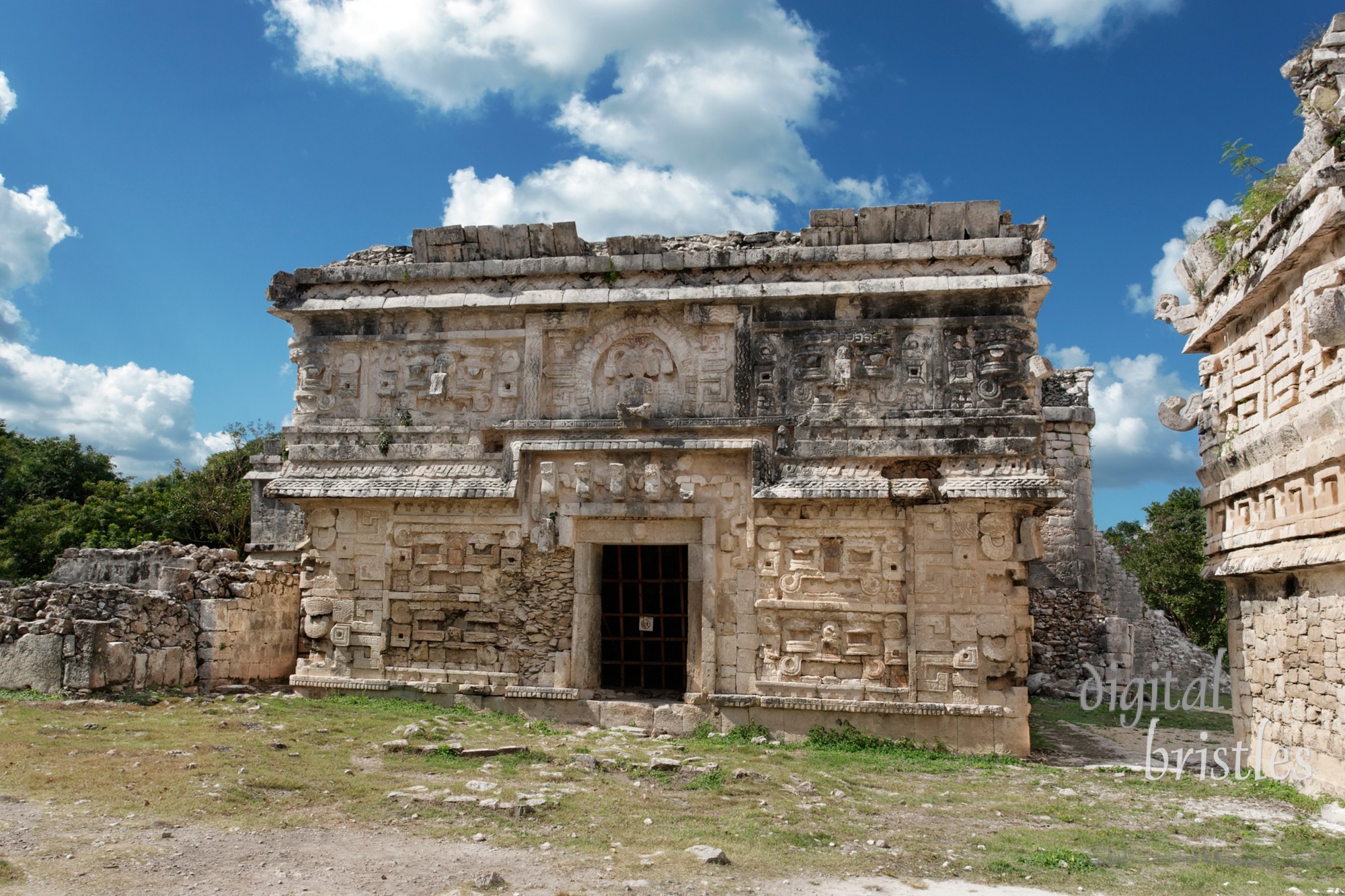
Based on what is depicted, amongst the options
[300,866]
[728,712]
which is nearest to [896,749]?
[728,712]

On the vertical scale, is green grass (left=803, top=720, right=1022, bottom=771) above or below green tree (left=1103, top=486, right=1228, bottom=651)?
below

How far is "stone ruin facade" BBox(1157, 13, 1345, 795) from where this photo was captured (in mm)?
6691

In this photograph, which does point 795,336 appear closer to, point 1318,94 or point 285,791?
point 1318,94

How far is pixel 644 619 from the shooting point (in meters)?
11.1

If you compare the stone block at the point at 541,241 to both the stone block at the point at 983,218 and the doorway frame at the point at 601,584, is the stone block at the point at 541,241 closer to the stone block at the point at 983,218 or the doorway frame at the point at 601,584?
the doorway frame at the point at 601,584

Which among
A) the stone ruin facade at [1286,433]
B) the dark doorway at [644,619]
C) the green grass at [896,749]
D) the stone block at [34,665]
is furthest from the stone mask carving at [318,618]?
the stone ruin facade at [1286,433]

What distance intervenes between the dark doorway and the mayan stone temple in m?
0.06

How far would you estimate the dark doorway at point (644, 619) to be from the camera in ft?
36.5

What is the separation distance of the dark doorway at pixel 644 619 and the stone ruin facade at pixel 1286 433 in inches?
220

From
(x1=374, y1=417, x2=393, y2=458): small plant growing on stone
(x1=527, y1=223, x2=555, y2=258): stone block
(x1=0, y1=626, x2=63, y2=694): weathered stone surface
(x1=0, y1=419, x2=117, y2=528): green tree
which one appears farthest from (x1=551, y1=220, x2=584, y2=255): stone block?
(x1=0, y1=419, x2=117, y2=528): green tree

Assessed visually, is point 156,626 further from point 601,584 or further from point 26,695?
point 601,584

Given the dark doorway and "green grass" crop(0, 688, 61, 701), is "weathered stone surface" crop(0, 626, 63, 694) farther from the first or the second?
the dark doorway

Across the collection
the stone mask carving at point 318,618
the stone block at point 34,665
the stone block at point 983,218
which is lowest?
the stone block at point 34,665

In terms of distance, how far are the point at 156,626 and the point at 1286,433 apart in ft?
36.7
